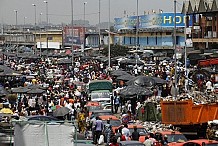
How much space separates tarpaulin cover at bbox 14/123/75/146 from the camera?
46.6ft

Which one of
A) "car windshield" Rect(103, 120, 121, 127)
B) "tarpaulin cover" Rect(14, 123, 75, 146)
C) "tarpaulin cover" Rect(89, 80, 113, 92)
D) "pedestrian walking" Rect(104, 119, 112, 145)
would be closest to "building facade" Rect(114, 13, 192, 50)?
"tarpaulin cover" Rect(89, 80, 113, 92)

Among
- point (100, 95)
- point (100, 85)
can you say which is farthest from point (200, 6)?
point (100, 95)

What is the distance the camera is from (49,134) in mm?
14258

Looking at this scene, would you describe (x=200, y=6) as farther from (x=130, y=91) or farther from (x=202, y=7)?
(x=130, y=91)

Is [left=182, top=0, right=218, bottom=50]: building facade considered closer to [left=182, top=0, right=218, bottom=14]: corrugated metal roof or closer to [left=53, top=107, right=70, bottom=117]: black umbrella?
[left=182, top=0, right=218, bottom=14]: corrugated metal roof

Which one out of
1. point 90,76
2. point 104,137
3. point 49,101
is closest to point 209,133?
point 104,137

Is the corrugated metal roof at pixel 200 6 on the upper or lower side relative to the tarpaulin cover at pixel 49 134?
upper

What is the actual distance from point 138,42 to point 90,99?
195 ft

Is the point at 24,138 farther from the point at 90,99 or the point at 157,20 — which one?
the point at 157,20

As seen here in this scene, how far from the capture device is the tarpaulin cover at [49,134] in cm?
1422

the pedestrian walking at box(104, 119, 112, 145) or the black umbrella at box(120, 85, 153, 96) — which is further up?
A: the black umbrella at box(120, 85, 153, 96)

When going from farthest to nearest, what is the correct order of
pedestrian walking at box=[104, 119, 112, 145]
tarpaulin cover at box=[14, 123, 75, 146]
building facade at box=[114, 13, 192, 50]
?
building facade at box=[114, 13, 192, 50] < pedestrian walking at box=[104, 119, 112, 145] < tarpaulin cover at box=[14, 123, 75, 146]

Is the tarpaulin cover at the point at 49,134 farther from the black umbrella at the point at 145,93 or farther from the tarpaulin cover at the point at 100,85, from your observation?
the tarpaulin cover at the point at 100,85

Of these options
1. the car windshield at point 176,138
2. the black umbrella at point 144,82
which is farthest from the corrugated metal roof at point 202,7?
the car windshield at point 176,138
